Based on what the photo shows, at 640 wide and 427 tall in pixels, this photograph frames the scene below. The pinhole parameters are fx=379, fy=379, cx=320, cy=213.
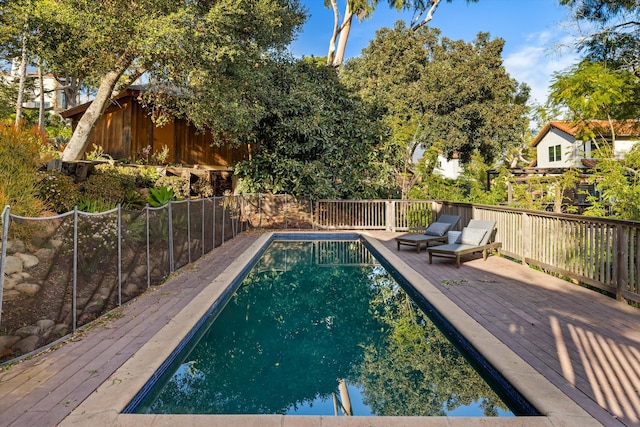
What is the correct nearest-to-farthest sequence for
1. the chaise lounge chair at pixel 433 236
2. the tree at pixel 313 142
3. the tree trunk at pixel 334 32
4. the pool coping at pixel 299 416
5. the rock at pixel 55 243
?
the pool coping at pixel 299 416 → the rock at pixel 55 243 → the chaise lounge chair at pixel 433 236 → the tree at pixel 313 142 → the tree trunk at pixel 334 32

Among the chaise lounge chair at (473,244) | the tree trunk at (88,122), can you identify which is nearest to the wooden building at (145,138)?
the tree trunk at (88,122)

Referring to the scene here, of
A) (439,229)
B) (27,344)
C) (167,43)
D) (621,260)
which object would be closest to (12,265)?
(27,344)

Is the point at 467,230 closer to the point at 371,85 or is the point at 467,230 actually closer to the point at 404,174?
the point at 404,174

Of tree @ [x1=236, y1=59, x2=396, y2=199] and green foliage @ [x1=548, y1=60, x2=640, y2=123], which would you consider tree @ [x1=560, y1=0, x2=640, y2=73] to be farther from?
tree @ [x1=236, y1=59, x2=396, y2=199]

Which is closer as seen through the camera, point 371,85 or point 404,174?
point 404,174

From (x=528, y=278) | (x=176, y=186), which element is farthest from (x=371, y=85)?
(x=528, y=278)

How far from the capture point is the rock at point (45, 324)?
3.55 metres

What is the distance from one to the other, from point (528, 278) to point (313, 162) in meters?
10.0

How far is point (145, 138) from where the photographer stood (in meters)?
16.3

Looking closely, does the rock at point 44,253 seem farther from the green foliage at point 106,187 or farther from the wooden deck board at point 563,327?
the green foliage at point 106,187

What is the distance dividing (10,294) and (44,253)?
498 millimetres

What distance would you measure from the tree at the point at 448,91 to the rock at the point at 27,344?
59.1 ft

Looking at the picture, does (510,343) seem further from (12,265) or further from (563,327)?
(12,265)

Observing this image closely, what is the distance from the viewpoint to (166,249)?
682 cm
